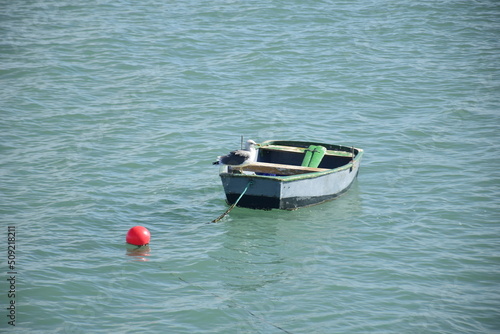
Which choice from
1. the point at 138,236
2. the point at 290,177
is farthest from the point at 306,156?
the point at 138,236

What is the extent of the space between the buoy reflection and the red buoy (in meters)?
0.08

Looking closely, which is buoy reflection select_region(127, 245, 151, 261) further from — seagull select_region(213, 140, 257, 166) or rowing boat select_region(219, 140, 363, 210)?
seagull select_region(213, 140, 257, 166)

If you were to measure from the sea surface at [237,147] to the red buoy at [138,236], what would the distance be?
0.61 feet

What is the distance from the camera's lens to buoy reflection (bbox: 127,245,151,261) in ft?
40.8

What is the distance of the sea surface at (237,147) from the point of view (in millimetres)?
11008

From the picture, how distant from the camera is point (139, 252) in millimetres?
12672

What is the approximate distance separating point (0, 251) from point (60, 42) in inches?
643

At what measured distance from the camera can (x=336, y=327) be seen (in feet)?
33.7

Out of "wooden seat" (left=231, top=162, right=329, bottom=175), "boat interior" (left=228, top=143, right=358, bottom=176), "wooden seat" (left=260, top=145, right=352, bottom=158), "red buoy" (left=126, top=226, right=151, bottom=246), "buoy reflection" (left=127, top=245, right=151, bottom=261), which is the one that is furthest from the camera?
"wooden seat" (left=260, top=145, right=352, bottom=158)

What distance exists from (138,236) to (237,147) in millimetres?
6734

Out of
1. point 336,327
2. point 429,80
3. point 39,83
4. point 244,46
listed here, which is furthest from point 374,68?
point 336,327

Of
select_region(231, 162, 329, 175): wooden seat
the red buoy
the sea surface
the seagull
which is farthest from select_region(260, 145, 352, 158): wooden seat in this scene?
the red buoy

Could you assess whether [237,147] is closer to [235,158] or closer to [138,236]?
[235,158]

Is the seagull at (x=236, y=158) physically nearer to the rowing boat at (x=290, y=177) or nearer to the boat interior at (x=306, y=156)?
the rowing boat at (x=290, y=177)
